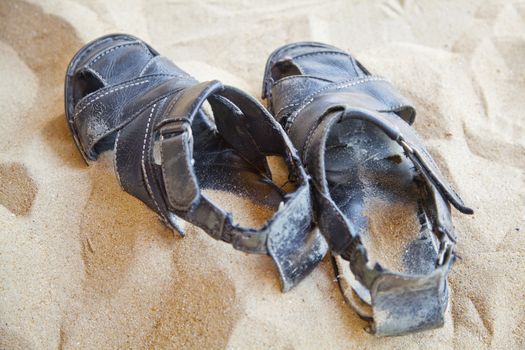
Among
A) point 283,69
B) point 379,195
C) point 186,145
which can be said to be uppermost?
A: point 186,145

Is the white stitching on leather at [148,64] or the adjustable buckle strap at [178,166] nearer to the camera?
the adjustable buckle strap at [178,166]

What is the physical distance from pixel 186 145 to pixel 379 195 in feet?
1.82

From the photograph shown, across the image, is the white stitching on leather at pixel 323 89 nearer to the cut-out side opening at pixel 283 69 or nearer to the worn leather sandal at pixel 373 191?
the worn leather sandal at pixel 373 191

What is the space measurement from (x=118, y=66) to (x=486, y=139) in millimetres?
1150

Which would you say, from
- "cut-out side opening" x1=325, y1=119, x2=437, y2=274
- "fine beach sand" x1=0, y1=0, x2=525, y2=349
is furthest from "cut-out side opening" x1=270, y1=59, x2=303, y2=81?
"cut-out side opening" x1=325, y1=119, x2=437, y2=274

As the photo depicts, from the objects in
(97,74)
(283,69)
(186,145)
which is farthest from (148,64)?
(186,145)

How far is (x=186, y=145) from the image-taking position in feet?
3.91

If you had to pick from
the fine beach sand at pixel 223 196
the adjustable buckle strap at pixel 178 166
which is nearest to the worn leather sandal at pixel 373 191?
the fine beach sand at pixel 223 196

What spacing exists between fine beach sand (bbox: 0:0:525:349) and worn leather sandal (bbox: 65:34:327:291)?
0.29 feet

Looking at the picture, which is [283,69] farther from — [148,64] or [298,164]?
[298,164]

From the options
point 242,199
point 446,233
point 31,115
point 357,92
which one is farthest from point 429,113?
point 31,115

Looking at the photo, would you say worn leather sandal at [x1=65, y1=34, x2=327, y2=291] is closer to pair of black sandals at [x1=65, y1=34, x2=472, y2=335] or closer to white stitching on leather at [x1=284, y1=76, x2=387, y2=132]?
pair of black sandals at [x1=65, y1=34, x2=472, y2=335]

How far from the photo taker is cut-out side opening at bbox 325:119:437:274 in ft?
4.39

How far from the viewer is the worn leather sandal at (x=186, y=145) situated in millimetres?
1161
